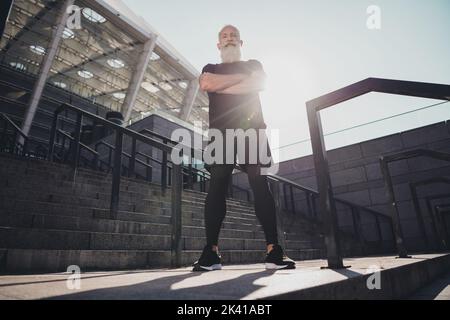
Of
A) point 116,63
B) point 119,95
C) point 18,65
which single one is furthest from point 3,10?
point 119,95

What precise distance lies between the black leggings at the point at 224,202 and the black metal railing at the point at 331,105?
1.31 ft

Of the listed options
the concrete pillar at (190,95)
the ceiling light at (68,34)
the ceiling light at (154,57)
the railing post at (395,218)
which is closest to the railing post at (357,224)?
the railing post at (395,218)

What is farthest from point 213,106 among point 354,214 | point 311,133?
point 354,214

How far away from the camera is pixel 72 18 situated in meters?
19.1

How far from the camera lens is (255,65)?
2.26 meters

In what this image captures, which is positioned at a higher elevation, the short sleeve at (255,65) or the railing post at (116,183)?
the short sleeve at (255,65)

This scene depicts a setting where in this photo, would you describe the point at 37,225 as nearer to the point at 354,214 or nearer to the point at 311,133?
the point at 311,133

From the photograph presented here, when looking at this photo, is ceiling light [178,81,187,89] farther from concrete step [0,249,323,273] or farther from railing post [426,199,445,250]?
concrete step [0,249,323,273]

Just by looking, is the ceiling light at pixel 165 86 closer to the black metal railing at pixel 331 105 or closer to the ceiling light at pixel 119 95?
the ceiling light at pixel 119 95

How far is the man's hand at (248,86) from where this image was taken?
2160 millimetres

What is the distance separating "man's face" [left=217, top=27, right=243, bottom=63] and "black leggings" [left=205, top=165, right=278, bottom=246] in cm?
87

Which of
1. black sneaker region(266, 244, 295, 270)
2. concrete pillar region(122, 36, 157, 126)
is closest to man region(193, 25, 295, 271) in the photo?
black sneaker region(266, 244, 295, 270)

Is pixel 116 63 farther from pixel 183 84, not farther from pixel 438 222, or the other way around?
pixel 438 222

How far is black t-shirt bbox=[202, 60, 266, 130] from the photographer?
2154 mm
